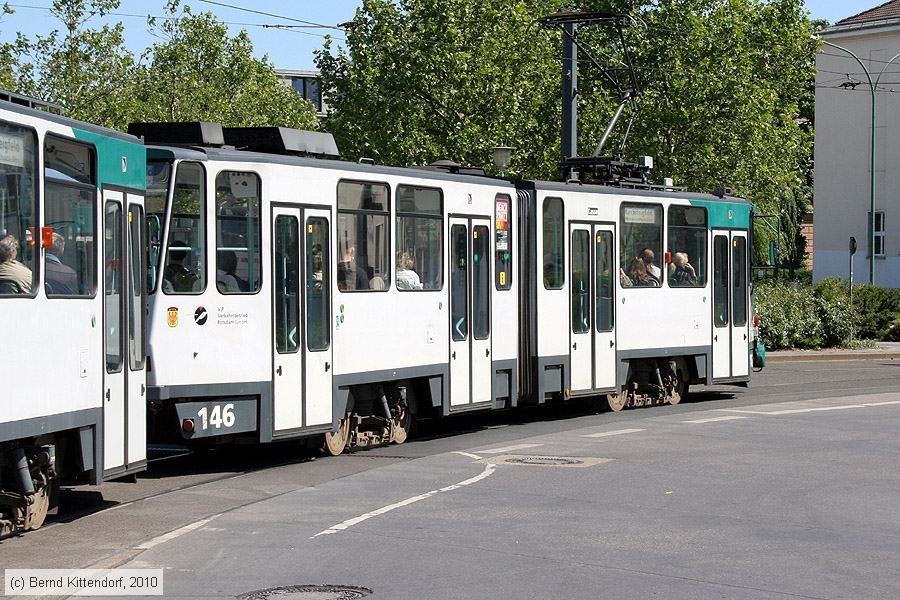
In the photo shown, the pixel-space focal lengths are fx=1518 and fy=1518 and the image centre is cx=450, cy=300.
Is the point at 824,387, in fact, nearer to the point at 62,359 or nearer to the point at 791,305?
the point at 791,305

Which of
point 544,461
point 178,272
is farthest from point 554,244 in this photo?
point 178,272

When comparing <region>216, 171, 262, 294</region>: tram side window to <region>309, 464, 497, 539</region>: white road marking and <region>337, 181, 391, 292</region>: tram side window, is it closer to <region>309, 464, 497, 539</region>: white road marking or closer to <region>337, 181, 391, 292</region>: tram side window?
<region>337, 181, 391, 292</region>: tram side window

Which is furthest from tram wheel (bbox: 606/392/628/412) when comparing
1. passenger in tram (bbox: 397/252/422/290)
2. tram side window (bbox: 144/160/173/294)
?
tram side window (bbox: 144/160/173/294)

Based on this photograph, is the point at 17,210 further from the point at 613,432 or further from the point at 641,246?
the point at 641,246

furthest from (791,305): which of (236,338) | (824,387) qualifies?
(236,338)

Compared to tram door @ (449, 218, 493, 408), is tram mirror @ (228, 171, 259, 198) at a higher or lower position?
higher

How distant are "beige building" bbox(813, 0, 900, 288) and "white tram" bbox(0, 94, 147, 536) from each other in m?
45.9

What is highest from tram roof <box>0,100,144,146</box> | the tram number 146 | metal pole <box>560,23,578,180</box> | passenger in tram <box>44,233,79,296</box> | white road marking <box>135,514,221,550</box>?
metal pole <box>560,23,578,180</box>

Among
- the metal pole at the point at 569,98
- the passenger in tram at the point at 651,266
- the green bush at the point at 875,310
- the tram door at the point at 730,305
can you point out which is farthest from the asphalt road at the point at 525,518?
the green bush at the point at 875,310

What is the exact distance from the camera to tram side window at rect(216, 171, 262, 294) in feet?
45.2

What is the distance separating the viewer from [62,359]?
10.3 metres

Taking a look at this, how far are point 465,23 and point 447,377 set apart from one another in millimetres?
23845

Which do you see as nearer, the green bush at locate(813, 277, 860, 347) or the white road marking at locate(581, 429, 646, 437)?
the white road marking at locate(581, 429, 646, 437)

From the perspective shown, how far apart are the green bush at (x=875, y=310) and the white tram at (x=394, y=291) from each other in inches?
641
